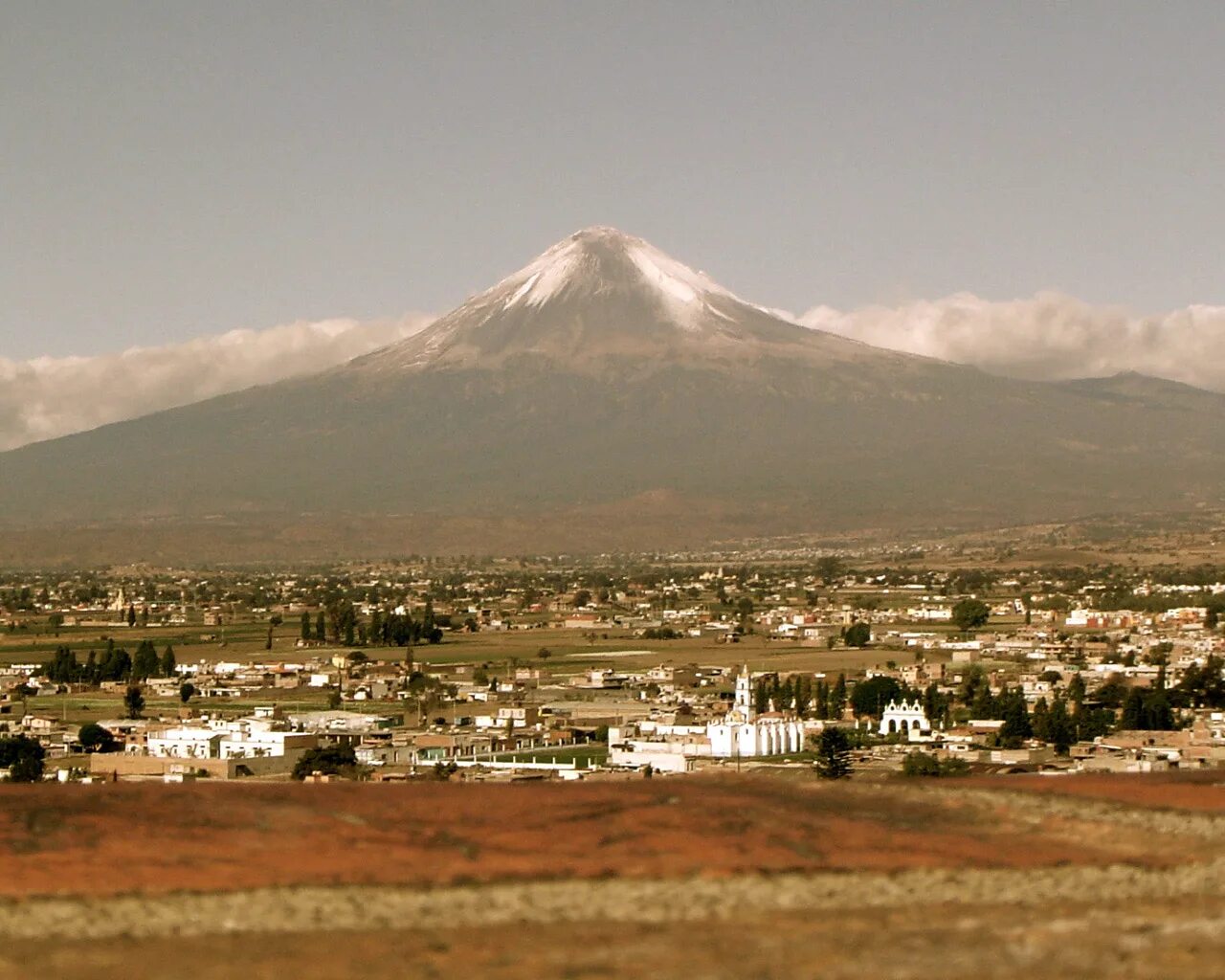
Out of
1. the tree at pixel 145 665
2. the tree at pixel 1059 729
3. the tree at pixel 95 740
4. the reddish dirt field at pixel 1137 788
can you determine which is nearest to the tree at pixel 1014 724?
the tree at pixel 1059 729

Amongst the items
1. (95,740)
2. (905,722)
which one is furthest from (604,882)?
(905,722)

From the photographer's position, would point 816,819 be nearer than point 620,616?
Yes

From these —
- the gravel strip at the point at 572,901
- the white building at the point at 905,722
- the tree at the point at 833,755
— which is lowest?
the white building at the point at 905,722

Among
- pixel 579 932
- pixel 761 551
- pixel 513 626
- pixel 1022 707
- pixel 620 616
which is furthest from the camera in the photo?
pixel 761 551

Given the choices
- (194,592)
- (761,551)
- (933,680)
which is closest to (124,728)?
(933,680)

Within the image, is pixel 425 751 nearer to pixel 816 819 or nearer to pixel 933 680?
pixel 933 680

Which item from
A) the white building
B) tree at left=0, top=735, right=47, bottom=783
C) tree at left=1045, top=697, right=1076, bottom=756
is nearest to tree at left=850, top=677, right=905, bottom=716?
the white building

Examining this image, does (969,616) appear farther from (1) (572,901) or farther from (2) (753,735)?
(1) (572,901)

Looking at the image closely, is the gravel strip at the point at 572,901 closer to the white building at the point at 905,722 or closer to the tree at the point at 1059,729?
the tree at the point at 1059,729
